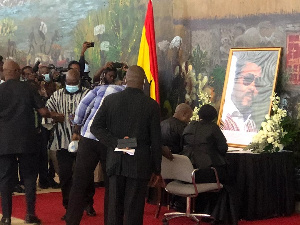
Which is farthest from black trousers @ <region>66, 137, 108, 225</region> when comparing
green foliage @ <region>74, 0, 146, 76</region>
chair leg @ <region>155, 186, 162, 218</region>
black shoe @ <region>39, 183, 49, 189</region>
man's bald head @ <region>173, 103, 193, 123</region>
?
green foliage @ <region>74, 0, 146, 76</region>

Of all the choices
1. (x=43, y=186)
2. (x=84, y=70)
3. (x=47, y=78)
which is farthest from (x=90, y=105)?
(x=84, y=70)

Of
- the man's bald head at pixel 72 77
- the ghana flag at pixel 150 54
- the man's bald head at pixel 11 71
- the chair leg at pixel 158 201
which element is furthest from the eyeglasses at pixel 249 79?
the man's bald head at pixel 11 71

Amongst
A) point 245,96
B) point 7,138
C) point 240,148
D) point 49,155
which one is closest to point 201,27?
point 245,96

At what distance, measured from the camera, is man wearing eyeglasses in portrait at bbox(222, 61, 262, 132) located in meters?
8.91

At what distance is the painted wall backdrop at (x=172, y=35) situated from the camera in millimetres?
8781

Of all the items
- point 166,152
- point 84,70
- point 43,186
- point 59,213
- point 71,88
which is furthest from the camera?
point 84,70

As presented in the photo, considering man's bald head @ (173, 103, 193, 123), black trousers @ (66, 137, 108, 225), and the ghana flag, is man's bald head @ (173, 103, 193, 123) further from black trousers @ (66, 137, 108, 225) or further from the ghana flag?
the ghana flag

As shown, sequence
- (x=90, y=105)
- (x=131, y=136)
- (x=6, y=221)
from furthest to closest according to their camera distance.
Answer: (x=6, y=221), (x=90, y=105), (x=131, y=136)

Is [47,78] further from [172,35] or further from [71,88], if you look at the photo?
[71,88]

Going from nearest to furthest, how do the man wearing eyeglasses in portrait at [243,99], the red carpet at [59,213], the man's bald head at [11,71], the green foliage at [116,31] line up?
the man's bald head at [11,71] → the red carpet at [59,213] → the man wearing eyeglasses in portrait at [243,99] → the green foliage at [116,31]

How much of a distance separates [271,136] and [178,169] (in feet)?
4.91

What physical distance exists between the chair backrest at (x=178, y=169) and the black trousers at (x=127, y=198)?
155 centimetres

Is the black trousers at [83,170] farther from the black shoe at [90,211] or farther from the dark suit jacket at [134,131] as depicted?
the black shoe at [90,211]

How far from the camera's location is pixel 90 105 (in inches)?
260
